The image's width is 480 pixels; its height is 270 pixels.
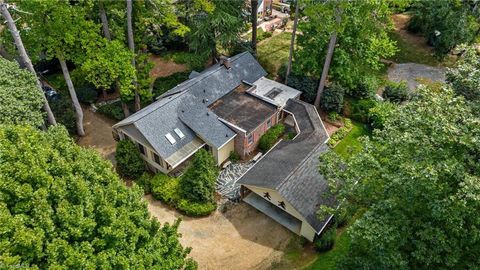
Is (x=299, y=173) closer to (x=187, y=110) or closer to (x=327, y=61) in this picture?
(x=187, y=110)

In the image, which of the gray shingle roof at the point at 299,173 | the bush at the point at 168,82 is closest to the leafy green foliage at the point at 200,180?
the gray shingle roof at the point at 299,173

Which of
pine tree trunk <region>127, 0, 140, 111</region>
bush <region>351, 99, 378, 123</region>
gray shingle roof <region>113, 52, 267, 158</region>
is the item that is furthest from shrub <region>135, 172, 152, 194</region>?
bush <region>351, 99, 378, 123</region>

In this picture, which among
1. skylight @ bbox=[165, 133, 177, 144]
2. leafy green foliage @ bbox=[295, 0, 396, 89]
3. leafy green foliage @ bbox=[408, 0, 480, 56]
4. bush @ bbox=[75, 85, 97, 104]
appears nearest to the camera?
skylight @ bbox=[165, 133, 177, 144]

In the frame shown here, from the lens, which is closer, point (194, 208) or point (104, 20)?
point (194, 208)

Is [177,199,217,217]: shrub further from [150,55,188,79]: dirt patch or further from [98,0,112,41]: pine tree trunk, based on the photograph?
[150,55,188,79]: dirt patch

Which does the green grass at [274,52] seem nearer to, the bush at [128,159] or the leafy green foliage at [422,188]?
the bush at [128,159]

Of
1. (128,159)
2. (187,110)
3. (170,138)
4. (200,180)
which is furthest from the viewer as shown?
(187,110)

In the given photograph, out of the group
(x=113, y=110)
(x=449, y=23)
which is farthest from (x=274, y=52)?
(x=113, y=110)
